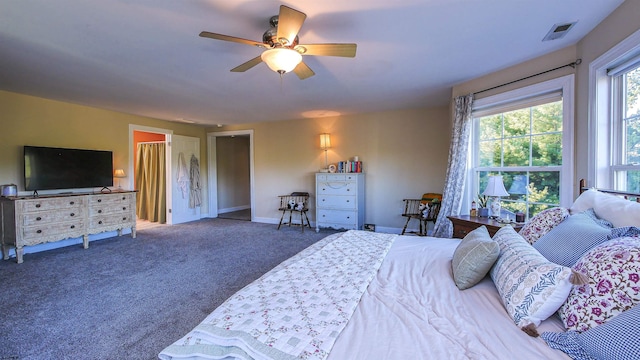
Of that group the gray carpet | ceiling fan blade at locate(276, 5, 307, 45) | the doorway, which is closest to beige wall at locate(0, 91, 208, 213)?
the gray carpet

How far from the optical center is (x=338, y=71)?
3.00 m

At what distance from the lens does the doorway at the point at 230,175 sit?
6.72 metres

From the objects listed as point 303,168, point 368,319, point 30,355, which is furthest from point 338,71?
point 30,355

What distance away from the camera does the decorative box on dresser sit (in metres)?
3.49

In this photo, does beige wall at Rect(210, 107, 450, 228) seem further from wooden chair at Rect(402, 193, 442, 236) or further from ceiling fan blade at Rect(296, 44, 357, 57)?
ceiling fan blade at Rect(296, 44, 357, 57)

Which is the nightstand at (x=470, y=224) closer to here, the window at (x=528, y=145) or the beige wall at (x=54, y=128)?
the window at (x=528, y=145)

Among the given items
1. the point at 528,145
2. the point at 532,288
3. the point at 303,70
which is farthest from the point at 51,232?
the point at 528,145

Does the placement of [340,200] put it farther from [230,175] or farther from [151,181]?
[151,181]

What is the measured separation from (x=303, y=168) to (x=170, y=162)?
2911 millimetres

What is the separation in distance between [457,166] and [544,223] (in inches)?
73.7

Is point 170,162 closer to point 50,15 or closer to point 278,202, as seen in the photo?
point 278,202

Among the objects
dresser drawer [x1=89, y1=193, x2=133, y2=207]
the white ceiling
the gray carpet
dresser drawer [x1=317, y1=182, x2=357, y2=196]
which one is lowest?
the gray carpet

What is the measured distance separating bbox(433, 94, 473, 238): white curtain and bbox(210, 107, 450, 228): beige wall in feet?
3.99

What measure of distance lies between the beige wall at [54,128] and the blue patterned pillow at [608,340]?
236 inches
